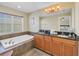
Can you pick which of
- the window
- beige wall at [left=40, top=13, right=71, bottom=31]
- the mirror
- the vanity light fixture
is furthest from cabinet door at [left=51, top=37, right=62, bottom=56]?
the window

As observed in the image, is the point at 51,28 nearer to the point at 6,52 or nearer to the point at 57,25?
the point at 57,25

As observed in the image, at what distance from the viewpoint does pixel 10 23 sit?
12.6 ft

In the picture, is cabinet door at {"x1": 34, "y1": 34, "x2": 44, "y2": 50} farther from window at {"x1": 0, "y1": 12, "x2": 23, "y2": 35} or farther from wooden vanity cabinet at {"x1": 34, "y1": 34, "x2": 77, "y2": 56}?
window at {"x1": 0, "y1": 12, "x2": 23, "y2": 35}

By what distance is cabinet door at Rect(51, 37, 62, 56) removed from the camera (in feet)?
8.10

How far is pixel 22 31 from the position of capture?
14.6ft

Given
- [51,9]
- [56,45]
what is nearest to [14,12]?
[51,9]

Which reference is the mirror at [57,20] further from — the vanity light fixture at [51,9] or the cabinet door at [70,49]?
the cabinet door at [70,49]

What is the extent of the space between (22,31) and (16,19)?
2.74 ft

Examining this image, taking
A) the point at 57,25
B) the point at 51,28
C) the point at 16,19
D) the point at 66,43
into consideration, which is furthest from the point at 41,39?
the point at 16,19

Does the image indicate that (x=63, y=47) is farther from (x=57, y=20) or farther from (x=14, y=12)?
(x=14, y=12)

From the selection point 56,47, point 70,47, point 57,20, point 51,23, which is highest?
point 57,20

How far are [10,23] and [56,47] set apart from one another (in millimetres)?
→ 2759

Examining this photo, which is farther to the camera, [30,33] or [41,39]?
[30,33]

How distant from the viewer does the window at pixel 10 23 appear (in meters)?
3.43
